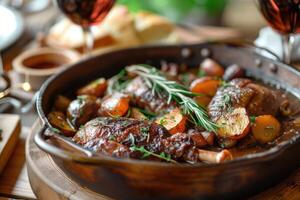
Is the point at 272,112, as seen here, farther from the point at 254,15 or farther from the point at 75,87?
the point at 254,15

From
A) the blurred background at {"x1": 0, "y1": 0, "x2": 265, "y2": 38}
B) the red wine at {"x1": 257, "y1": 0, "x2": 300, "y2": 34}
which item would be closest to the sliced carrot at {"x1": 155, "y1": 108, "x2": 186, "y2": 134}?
the red wine at {"x1": 257, "y1": 0, "x2": 300, "y2": 34}

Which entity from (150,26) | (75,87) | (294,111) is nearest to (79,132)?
(75,87)

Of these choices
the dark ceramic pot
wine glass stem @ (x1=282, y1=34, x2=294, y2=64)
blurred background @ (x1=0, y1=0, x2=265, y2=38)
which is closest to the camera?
the dark ceramic pot

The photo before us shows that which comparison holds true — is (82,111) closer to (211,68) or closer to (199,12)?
(211,68)

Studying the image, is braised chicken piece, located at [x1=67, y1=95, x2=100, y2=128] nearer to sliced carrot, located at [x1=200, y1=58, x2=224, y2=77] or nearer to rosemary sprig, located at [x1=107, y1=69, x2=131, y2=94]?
rosemary sprig, located at [x1=107, y1=69, x2=131, y2=94]

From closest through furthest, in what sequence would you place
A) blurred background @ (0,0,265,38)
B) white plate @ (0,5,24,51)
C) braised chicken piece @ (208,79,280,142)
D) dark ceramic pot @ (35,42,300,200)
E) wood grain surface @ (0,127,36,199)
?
dark ceramic pot @ (35,42,300,200) → braised chicken piece @ (208,79,280,142) → wood grain surface @ (0,127,36,199) → white plate @ (0,5,24,51) → blurred background @ (0,0,265,38)

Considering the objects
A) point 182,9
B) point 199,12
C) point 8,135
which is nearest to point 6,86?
point 8,135
